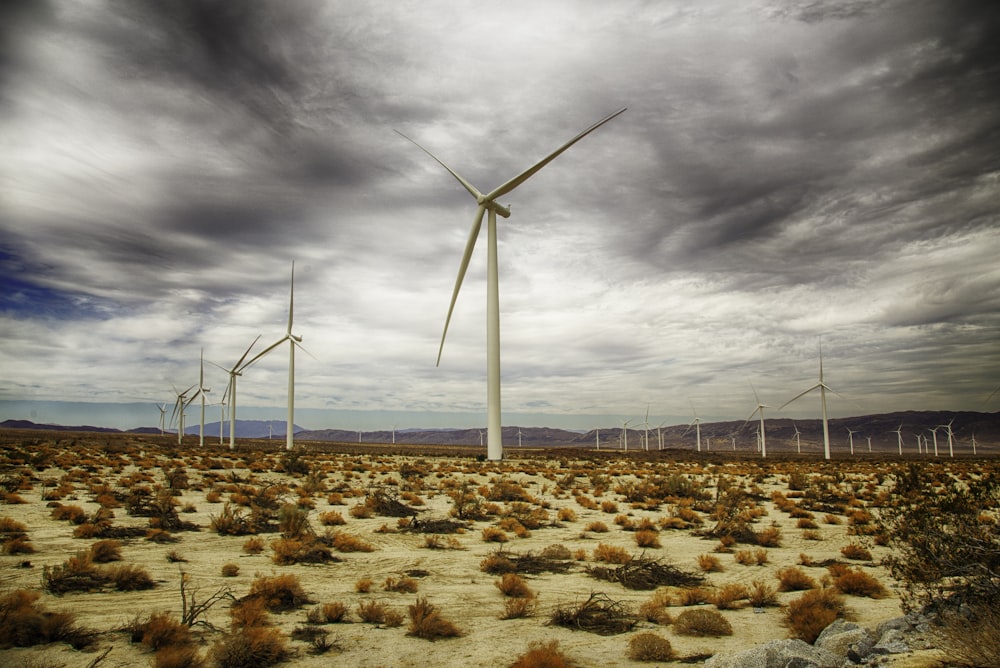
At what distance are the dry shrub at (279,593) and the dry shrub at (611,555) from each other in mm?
7436

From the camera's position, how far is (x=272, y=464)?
3828 cm

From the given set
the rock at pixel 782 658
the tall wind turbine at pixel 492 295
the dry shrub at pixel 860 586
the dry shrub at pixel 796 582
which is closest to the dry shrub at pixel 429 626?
the rock at pixel 782 658

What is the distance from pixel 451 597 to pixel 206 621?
4.44 m

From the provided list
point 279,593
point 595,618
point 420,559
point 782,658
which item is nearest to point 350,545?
point 420,559

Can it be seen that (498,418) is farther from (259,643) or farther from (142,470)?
(259,643)

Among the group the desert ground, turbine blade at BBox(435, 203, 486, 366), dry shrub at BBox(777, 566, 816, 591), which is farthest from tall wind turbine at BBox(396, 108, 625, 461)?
dry shrub at BBox(777, 566, 816, 591)

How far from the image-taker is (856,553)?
49.6 feet

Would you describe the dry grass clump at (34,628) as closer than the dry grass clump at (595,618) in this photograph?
Yes

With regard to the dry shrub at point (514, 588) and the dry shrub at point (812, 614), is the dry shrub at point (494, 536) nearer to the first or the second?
the dry shrub at point (514, 588)

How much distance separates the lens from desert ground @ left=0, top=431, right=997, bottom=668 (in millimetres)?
8875

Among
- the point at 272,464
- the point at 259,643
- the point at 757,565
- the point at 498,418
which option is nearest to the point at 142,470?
the point at 272,464

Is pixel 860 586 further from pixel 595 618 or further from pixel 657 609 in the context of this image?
pixel 595 618

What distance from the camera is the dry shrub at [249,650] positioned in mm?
7715

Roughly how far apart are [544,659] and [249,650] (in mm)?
4147
